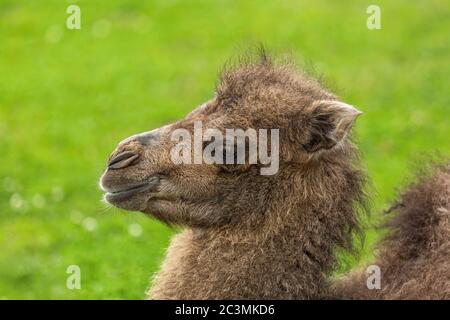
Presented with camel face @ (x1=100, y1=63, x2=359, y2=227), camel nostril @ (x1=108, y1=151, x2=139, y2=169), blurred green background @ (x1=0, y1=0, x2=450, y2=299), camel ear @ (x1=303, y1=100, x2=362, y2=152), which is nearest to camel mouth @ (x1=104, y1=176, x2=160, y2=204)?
camel face @ (x1=100, y1=63, x2=359, y2=227)

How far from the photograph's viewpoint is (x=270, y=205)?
6668 mm

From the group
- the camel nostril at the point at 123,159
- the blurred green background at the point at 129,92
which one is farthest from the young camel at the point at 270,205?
the blurred green background at the point at 129,92

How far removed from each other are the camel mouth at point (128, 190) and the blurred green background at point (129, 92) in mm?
2774

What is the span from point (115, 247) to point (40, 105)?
6533mm

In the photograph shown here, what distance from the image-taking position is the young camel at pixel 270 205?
6598mm

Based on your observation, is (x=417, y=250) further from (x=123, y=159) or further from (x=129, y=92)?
(x=129, y=92)

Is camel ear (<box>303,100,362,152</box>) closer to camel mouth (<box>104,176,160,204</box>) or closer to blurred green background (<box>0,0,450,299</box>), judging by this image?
camel mouth (<box>104,176,160,204</box>)

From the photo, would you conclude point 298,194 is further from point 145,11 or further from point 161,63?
point 145,11

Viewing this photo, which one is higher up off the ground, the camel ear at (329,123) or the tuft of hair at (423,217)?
the camel ear at (329,123)

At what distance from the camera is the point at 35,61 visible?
1945 centimetres

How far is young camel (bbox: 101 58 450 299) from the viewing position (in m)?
6.60

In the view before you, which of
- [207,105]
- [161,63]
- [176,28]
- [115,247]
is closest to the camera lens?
[207,105]

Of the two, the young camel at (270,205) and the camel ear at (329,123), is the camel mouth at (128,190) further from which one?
the camel ear at (329,123)
